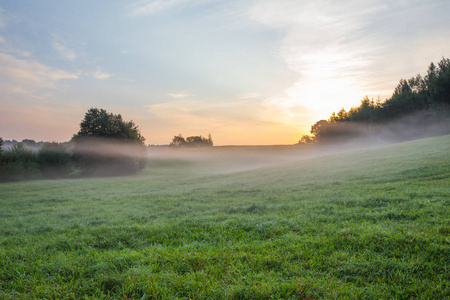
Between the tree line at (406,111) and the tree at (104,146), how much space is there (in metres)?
68.4

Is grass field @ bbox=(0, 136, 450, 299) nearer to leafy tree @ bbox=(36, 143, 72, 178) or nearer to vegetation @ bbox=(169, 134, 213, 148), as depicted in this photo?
leafy tree @ bbox=(36, 143, 72, 178)

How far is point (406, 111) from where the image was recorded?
6788 centimetres

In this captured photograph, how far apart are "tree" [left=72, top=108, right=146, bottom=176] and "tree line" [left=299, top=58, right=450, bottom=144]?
2693 inches

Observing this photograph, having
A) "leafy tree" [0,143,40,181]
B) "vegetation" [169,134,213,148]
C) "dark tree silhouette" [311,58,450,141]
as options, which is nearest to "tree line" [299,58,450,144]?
"dark tree silhouette" [311,58,450,141]

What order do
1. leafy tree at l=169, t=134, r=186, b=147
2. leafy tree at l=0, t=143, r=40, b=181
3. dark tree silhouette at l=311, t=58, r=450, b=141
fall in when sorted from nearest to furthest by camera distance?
leafy tree at l=0, t=143, r=40, b=181, dark tree silhouette at l=311, t=58, r=450, b=141, leafy tree at l=169, t=134, r=186, b=147

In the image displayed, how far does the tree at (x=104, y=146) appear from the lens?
47.7 meters

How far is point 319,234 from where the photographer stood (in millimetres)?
6266

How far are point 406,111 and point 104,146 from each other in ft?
250

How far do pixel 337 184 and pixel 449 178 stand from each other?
5097mm

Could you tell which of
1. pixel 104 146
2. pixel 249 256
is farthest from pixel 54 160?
pixel 249 256

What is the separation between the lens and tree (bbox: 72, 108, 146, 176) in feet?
156

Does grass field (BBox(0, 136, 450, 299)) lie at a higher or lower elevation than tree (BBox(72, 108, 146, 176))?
lower

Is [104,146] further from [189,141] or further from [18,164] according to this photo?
[189,141]

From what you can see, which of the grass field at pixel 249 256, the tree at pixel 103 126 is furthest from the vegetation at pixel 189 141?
the grass field at pixel 249 256
